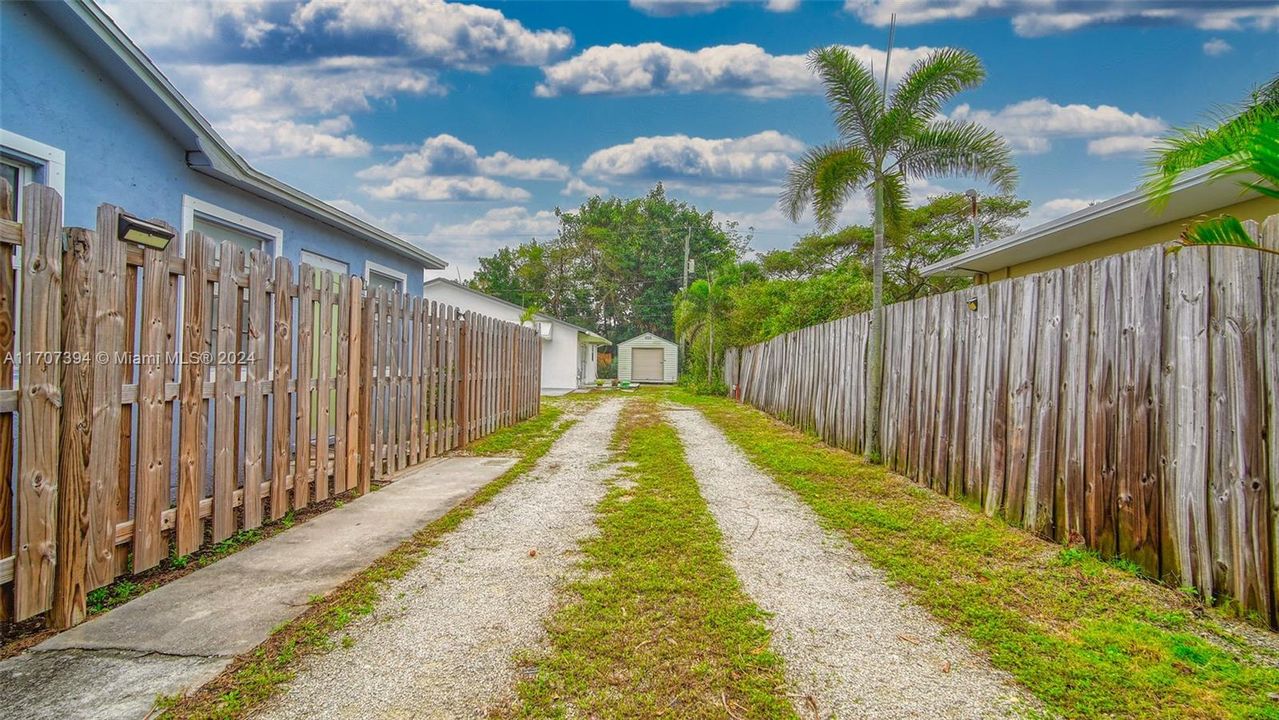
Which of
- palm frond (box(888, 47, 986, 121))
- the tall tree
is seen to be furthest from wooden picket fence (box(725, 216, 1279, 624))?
the tall tree

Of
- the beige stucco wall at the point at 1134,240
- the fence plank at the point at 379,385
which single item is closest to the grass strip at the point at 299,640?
the fence plank at the point at 379,385

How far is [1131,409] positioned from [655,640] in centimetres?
290

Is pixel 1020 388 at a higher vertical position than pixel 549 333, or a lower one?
lower

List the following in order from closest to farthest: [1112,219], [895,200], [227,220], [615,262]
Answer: [227,220]
[1112,219]
[895,200]
[615,262]

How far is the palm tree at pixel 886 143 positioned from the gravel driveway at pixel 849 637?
329 centimetres

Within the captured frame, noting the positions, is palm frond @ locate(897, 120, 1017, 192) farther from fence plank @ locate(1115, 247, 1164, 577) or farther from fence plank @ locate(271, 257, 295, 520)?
fence plank @ locate(271, 257, 295, 520)

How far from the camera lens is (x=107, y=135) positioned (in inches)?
148

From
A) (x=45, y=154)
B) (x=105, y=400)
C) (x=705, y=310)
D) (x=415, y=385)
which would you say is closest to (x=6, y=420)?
(x=105, y=400)

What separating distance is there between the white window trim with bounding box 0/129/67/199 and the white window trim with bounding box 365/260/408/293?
3590 millimetres

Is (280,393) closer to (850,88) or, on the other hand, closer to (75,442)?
(75,442)

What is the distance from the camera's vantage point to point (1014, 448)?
12.4ft

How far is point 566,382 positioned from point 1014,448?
60.8ft

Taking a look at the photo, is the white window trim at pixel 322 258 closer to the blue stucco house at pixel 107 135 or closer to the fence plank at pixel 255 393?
the blue stucco house at pixel 107 135

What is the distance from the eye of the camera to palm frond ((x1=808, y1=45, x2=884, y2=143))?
20.0ft
